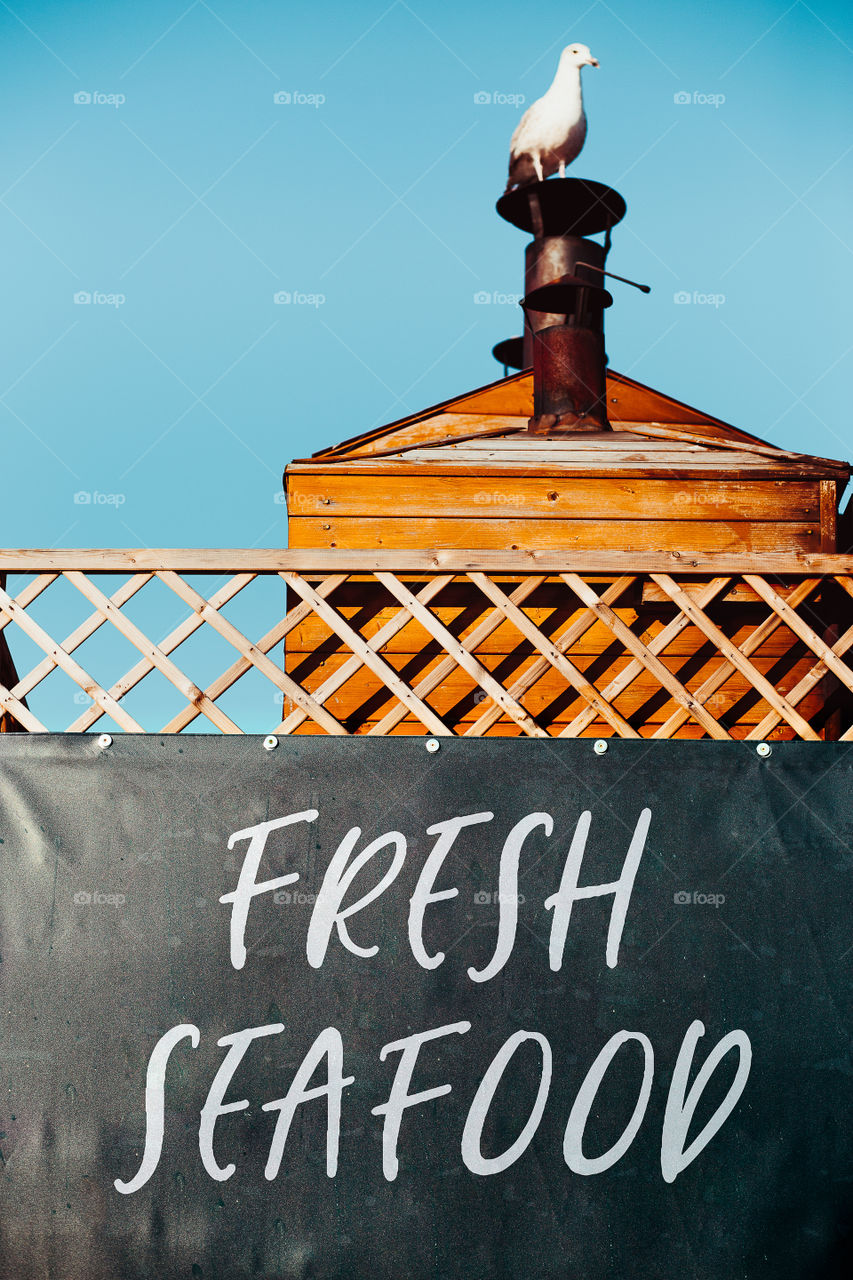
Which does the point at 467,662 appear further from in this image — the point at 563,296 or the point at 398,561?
the point at 563,296

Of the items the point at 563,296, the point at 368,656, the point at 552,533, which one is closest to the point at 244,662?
the point at 368,656

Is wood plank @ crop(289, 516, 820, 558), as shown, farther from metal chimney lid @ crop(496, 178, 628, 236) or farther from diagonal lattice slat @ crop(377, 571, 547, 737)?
metal chimney lid @ crop(496, 178, 628, 236)

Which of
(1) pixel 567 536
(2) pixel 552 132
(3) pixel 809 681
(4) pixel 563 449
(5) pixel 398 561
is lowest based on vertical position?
(3) pixel 809 681

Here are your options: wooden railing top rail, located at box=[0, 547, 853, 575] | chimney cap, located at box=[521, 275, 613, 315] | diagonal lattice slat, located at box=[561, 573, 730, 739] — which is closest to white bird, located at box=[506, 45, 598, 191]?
chimney cap, located at box=[521, 275, 613, 315]

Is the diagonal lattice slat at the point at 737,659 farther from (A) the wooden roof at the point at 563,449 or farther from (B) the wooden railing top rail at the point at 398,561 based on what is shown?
(A) the wooden roof at the point at 563,449

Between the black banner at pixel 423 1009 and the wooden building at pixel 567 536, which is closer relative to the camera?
the black banner at pixel 423 1009

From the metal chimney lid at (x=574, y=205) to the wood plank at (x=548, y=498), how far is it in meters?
2.72

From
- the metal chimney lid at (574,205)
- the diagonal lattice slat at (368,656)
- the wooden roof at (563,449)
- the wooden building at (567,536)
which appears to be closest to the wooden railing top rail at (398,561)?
the diagonal lattice slat at (368,656)

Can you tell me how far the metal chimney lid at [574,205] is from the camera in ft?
22.0

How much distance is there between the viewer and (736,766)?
365 centimetres

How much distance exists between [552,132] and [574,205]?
743mm

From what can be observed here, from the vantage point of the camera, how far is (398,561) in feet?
12.6

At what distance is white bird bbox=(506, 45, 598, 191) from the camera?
7.09 metres

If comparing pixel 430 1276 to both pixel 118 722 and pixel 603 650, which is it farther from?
pixel 603 650
